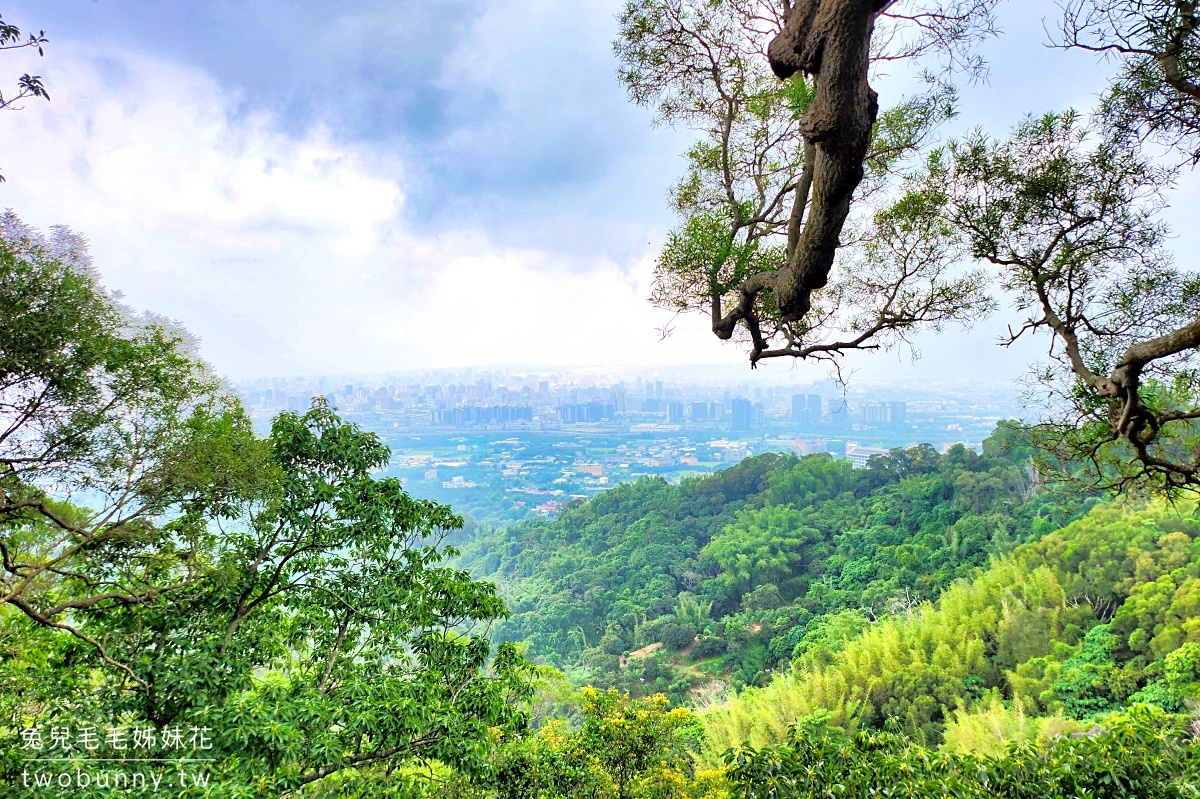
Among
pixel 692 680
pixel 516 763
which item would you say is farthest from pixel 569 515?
pixel 516 763

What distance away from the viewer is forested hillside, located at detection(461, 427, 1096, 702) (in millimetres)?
18188

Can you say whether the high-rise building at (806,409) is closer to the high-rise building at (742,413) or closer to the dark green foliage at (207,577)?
the high-rise building at (742,413)

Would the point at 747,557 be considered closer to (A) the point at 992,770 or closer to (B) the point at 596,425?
(A) the point at 992,770

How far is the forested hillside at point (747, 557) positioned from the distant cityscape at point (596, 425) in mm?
4896

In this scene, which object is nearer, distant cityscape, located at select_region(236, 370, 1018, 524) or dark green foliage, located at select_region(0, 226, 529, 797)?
dark green foliage, located at select_region(0, 226, 529, 797)

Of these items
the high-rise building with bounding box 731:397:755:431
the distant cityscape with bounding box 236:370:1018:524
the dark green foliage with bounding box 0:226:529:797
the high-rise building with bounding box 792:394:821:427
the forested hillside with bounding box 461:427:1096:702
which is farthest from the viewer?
the high-rise building with bounding box 731:397:755:431

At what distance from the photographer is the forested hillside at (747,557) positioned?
59.7 ft

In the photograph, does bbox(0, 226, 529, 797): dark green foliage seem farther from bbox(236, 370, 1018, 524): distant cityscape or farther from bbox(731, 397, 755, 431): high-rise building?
bbox(731, 397, 755, 431): high-rise building

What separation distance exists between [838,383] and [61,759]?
377 centimetres

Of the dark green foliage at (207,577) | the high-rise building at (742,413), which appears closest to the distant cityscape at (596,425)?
the high-rise building at (742,413)

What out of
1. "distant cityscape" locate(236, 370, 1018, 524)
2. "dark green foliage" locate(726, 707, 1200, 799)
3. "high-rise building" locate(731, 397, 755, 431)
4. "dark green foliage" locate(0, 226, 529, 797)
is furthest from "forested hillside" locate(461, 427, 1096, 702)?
"high-rise building" locate(731, 397, 755, 431)

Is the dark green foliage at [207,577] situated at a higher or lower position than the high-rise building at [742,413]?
higher

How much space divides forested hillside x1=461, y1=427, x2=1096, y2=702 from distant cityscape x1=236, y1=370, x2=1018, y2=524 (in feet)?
16.1

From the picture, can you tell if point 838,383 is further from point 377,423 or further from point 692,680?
point 377,423
